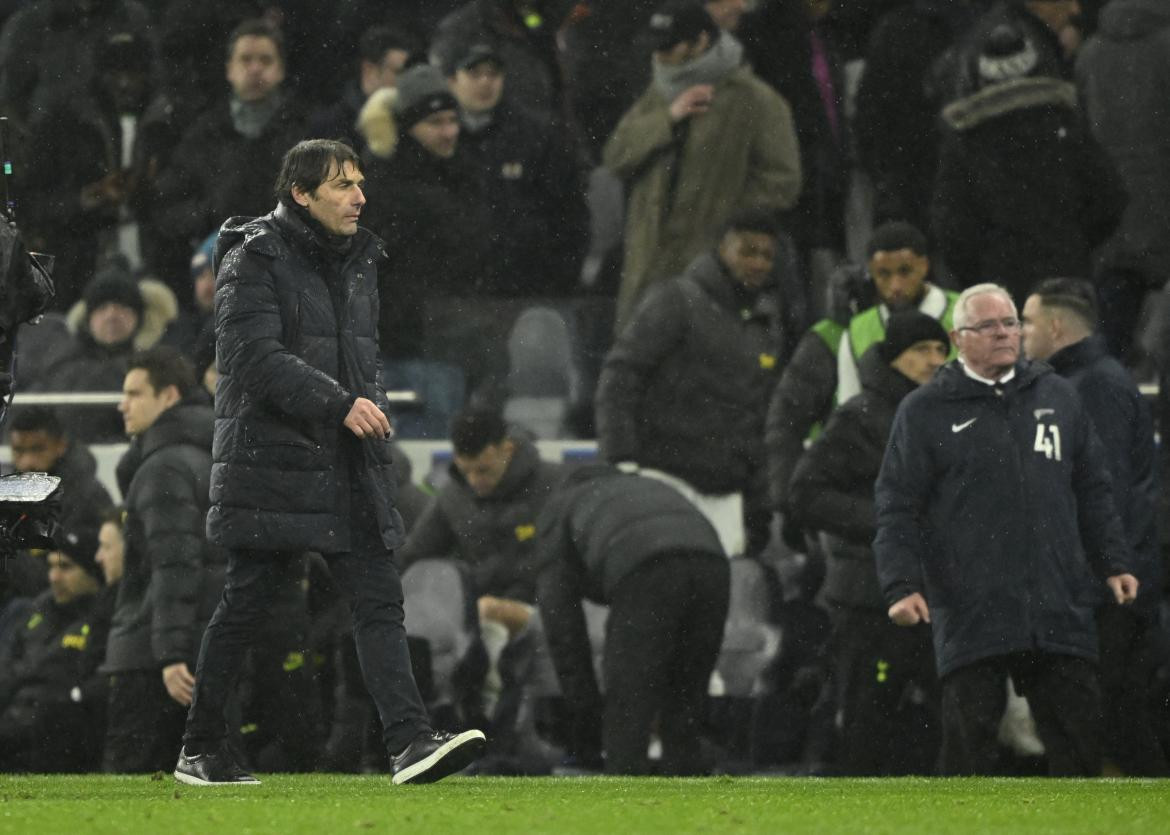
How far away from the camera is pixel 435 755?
25.1 ft

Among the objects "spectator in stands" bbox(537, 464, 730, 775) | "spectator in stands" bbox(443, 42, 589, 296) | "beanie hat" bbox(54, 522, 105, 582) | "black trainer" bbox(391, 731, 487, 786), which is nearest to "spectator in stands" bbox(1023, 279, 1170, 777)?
"spectator in stands" bbox(537, 464, 730, 775)

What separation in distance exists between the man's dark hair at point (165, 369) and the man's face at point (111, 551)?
89cm

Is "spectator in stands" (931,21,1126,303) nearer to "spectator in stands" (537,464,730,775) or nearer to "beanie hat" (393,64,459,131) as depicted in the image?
"spectator in stands" (537,464,730,775)

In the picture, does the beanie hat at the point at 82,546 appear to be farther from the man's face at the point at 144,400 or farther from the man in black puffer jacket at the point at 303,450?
the man in black puffer jacket at the point at 303,450

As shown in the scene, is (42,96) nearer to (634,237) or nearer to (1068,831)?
(634,237)

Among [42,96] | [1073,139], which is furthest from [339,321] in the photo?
[42,96]

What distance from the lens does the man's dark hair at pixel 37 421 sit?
37.5ft

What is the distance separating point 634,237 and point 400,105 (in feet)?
3.99

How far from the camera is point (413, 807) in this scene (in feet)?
23.1

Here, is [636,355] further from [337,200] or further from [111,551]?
[337,200]

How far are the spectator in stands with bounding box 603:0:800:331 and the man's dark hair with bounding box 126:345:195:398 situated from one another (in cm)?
212

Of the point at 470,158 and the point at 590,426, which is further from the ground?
the point at 470,158

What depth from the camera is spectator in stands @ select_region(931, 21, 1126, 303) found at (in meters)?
11.4

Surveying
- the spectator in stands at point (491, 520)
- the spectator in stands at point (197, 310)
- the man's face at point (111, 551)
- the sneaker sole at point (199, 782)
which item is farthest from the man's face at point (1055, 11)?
the sneaker sole at point (199, 782)
